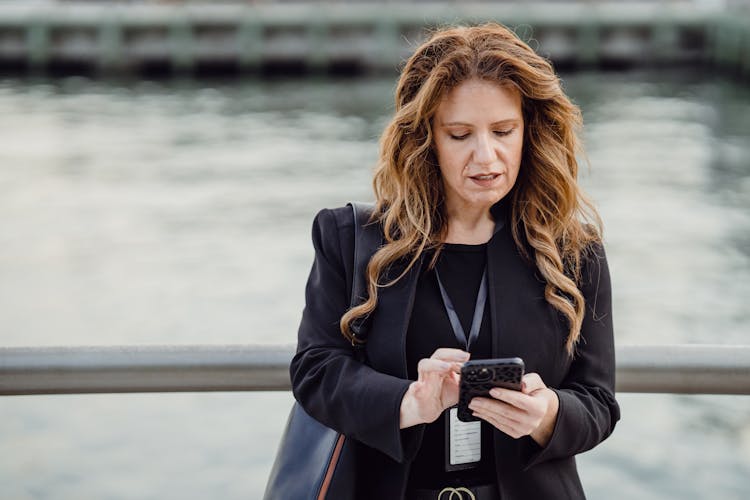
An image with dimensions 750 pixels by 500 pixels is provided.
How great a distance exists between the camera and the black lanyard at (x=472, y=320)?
5.99 ft

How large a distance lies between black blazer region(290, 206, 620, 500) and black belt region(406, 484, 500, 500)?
3 cm

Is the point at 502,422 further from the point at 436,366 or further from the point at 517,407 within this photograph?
the point at 436,366

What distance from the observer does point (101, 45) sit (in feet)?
101

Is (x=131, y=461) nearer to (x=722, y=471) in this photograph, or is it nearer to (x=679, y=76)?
(x=722, y=471)

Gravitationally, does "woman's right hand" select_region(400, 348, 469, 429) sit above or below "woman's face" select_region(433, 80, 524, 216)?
below

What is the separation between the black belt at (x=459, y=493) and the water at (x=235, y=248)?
70 centimetres

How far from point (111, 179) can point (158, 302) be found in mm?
6940

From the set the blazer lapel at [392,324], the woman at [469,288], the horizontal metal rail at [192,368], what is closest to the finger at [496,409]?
the woman at [469,288]

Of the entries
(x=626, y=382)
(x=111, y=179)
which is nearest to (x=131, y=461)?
(x=626, y=382)

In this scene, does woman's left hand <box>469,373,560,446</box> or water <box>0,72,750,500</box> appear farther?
water <box>0,72,750,500</box>

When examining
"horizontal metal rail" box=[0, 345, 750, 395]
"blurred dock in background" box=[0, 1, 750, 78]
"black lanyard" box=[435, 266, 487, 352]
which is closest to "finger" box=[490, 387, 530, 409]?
"black lanyard" box=[435, 266, 487, 352]

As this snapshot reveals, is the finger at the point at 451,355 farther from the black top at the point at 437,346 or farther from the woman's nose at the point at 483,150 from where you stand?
the woman's nose at the point at 483,150

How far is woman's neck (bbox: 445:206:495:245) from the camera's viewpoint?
1931mm

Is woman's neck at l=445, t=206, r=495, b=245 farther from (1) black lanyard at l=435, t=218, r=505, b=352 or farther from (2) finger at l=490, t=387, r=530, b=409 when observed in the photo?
(2) finger at l=490, t=387, r=530, b=409
